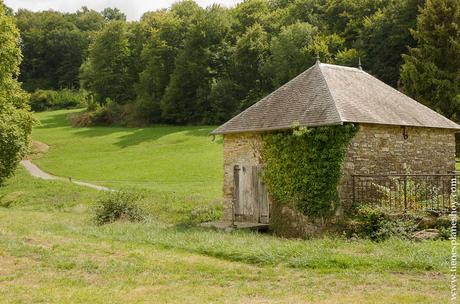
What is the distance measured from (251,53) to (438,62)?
91.0ft

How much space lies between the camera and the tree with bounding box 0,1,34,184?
28.0 meters

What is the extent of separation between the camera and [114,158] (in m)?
42.6

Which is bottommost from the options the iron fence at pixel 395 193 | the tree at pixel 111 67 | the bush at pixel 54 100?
the iron fence at pixel 395 193

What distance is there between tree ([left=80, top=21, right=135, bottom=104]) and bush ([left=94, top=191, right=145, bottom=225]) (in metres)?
49.4

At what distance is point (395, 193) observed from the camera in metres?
15.5

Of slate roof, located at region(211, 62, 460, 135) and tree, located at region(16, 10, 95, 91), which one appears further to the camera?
tree, located at region(16, 10, 95, 91)

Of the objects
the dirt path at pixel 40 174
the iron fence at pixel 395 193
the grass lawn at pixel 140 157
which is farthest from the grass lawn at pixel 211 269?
the dirt path at pixel 40 174

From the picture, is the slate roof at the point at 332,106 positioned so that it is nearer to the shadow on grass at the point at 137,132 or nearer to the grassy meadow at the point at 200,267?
the grassy meadow at the point at 200,267

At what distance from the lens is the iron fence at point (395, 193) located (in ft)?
48.8

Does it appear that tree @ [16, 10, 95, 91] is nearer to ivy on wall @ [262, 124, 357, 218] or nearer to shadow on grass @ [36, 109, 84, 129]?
shadow on grass @ [36, 109, 84, 129]

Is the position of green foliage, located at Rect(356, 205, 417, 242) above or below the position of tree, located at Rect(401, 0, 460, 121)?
below

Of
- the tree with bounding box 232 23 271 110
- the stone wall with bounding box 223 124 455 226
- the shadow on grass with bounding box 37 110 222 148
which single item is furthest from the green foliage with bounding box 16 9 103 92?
the stone wall with bounding box 223 124 455 226

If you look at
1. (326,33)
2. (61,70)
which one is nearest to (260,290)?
(326,33)

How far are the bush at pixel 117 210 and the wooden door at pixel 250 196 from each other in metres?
4.24
